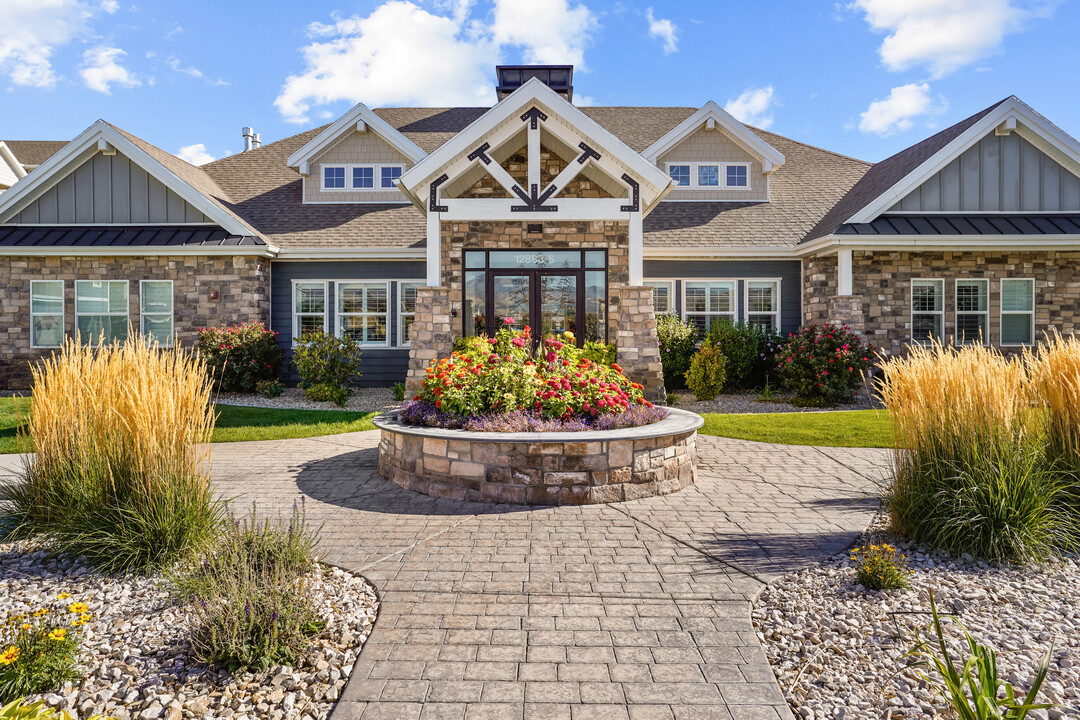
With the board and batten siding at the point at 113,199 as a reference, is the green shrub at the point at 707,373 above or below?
below

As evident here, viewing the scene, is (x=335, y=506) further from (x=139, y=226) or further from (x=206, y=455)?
(x=139, y=226)

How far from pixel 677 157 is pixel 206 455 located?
1485 cm

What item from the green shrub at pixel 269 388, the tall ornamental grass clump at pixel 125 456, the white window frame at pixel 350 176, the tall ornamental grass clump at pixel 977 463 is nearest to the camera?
the tall ornamental grass clump at pixel 125 456

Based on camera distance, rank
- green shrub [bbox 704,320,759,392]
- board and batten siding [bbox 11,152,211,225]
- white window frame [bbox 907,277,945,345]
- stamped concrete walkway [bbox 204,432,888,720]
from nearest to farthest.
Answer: stamped concrete walkway [bbox 204,432,888,720], green shrub [bbox 704,320,759,392], white window frame [bbox 907,277,945,345], board and batten siding [bbox 11,152,211,225]

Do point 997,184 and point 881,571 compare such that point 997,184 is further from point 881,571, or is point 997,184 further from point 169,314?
point 169,314

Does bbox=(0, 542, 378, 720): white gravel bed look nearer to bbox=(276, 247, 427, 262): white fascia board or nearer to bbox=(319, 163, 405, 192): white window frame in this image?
bbox=(276, 247, 427, 262): white fascia board

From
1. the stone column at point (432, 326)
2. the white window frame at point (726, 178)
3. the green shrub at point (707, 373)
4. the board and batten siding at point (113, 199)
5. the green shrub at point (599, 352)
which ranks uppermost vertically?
the white window frame at point (726, 178)

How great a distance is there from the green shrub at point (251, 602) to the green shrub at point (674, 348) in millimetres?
10738

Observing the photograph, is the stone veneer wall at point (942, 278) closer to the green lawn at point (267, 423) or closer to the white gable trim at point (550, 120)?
the white gable trim at point (550, 120)

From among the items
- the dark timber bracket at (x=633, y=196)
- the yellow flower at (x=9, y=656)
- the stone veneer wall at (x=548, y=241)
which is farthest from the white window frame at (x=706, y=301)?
the yellow flower at (x=9, y=656)

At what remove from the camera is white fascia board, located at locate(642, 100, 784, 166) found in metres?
15.6

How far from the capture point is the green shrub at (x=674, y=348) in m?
13.3

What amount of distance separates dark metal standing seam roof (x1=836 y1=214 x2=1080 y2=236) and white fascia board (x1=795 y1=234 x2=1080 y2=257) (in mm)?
182

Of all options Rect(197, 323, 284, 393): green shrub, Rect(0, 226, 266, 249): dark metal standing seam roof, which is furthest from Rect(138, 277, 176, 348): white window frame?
Rect(197, 323, 284, 393): green shrub
